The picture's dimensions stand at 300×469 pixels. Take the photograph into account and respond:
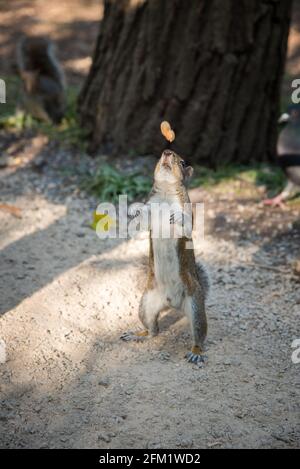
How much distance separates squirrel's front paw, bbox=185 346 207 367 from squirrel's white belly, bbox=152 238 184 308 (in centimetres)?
30

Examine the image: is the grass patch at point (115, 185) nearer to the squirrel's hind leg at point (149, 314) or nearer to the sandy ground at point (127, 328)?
the sandy ground at point (127, 328)

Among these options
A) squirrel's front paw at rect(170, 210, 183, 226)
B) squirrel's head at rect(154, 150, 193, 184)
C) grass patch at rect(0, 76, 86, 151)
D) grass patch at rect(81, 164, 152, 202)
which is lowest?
grass patch at rect(81, 164, 152, 202)

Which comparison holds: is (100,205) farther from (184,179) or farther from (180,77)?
(184,179)

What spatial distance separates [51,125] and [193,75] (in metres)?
1.94

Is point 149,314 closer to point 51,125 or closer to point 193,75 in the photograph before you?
point 193,75

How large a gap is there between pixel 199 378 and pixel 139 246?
5.81 feet

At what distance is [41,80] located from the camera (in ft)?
24.1

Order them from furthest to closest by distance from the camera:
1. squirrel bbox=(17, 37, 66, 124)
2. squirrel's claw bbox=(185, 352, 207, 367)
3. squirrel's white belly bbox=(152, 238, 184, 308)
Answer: squirrel bbox=(17, 37, 66, 124) < squirrel's claw bbox=(185, 352, 207, 367) < squirrel's white belly bbox=(152, 238, 184, 308)

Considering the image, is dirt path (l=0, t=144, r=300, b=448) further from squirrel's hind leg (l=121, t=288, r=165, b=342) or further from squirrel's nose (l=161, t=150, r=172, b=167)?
squirrel's nose (l=161, t=150, r=172, b=167)

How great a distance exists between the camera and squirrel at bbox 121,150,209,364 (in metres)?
3.51

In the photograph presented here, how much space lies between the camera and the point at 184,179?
361 centimetres

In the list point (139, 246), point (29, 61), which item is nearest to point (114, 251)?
point (139, 246)

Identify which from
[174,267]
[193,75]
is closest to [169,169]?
[174,267]

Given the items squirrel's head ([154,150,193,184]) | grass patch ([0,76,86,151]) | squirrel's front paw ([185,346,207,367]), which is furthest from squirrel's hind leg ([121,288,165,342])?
grass patch ([0,76,86,151])
